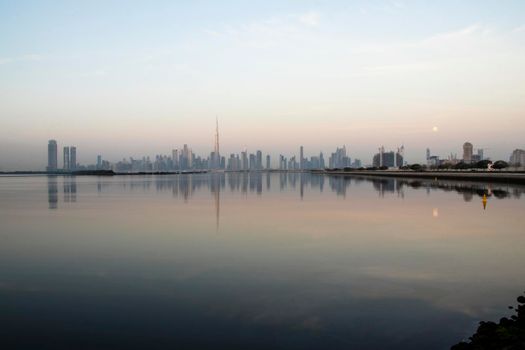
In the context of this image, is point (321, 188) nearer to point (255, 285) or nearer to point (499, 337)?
point (255, 285)

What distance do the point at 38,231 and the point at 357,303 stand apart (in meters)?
19.1

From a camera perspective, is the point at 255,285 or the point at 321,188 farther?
the point at 321,188

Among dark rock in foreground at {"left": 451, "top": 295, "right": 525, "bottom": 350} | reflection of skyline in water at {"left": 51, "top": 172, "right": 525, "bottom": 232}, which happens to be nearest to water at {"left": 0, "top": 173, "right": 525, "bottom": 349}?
dark rock in foreground at {"left": 451, "top": 295, "right": 525, "bottom": 350}

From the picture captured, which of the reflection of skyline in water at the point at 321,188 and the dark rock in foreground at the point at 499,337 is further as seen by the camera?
the reflection of skyline in water at the point at 321,188

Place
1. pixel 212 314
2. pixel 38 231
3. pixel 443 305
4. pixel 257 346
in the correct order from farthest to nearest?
pixel 38 231 → pixel 443 305 → pixel 212 314 → pixel 257 346

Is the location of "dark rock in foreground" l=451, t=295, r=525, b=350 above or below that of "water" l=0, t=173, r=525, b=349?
above

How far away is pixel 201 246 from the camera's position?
66.5 feet

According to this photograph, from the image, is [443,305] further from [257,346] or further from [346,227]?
[346,227]

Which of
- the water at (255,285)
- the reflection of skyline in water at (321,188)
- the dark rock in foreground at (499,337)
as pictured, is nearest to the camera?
the dark rock in foreground at (499,337)

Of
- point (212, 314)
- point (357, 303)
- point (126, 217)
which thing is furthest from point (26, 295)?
point (126, 217)

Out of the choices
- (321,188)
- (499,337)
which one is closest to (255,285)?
(499,337)

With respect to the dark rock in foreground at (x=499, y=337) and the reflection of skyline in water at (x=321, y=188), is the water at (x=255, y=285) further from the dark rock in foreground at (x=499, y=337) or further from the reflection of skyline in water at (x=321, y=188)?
the reflection of skyline in water at (x=321, y=188)

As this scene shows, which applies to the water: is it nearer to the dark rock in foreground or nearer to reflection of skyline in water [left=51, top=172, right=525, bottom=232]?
the dark rock in foreground

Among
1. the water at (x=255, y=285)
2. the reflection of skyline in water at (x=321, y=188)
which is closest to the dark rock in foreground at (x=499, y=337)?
the water at (x=255, y=285)
